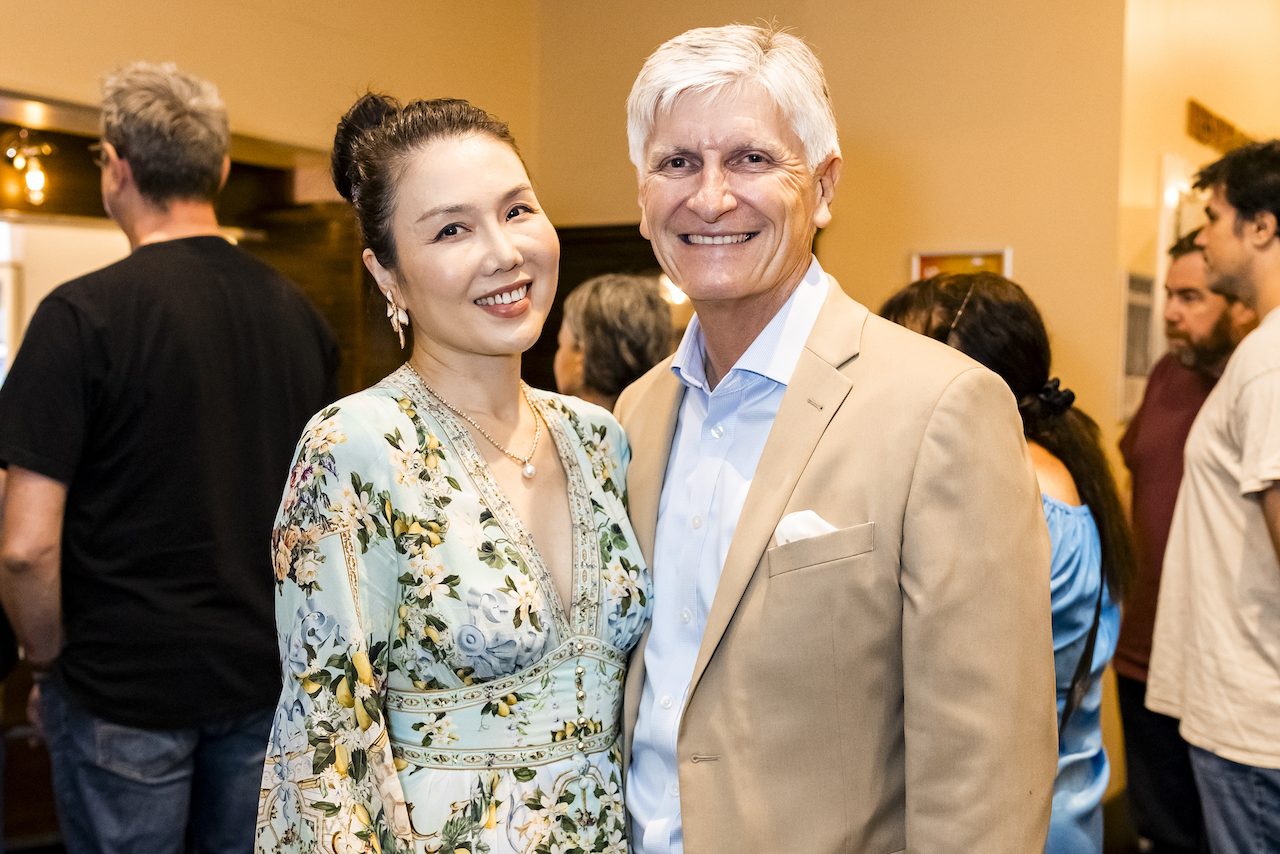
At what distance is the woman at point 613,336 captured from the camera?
3.29 m

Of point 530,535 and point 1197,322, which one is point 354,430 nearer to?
point 530,535

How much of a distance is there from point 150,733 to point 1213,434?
2318 mm

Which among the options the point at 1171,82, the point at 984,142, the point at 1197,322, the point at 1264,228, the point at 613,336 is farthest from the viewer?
the point at 1171,82

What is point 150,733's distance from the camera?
94.5 inches

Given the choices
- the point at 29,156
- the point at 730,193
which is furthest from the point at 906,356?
the point at 29,156

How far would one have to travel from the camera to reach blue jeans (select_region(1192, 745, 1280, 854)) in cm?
248

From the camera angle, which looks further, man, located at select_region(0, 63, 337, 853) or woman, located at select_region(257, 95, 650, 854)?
man, located at select_region(0, 63, 337, 853)

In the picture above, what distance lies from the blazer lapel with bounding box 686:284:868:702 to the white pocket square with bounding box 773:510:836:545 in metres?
0.02

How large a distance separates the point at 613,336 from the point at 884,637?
189cm

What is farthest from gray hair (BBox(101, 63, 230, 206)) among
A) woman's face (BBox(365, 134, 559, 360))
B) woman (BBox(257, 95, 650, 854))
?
woman's face (BBox(365, 134, 559, 360))

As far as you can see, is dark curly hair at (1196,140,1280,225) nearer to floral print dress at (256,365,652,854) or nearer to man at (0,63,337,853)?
floral print dress at (256,365,652,854)

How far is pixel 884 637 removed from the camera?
150 cm

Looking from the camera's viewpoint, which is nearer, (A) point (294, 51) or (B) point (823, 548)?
(B) point (823, 548)

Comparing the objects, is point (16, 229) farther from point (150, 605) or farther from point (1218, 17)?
point (1218, 17)
